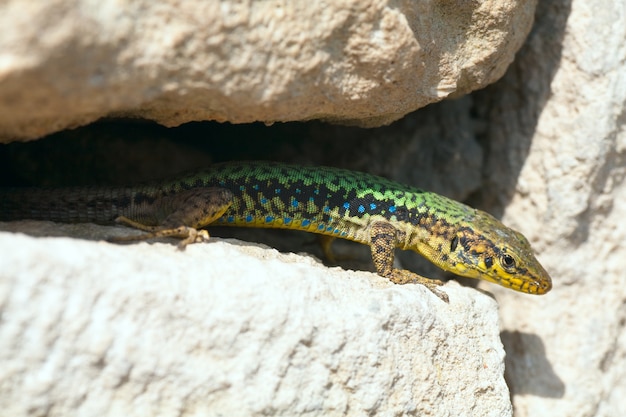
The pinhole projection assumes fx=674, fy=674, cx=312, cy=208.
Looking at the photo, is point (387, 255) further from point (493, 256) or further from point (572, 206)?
point (572, 206)

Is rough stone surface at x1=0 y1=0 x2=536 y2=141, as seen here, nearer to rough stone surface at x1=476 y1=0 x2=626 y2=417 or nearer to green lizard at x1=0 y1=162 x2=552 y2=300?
green lizard at x1=0 y1=162 x2=552 y2=300

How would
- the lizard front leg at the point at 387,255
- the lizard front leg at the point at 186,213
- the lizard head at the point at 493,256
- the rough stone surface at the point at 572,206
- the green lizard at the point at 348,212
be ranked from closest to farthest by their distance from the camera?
1. the lizard front leg at the point at 186,213
2. the green lizard at the point at 348,212
3. the lizard front leg at the point at 387,255
4. the lizard head at the point at 493,256
5. the rough stone surface at the point at 572,206

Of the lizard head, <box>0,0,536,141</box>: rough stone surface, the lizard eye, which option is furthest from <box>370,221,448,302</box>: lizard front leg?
<box>0,0,536,141</box>: rough stone surface

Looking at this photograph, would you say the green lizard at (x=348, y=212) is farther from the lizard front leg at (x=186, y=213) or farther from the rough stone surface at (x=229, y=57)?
the rough stone surface at (x=229, y=57)

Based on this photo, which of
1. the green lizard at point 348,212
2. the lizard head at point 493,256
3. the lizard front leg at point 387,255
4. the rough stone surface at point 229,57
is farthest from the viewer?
the lizard head at point 493,256

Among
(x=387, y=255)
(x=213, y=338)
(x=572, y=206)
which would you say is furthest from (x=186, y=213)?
(x=572, y=206)

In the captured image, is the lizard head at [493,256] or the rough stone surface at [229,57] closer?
the rough stone surface at [229,57]

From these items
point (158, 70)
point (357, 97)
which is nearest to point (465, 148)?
point (357, 97)

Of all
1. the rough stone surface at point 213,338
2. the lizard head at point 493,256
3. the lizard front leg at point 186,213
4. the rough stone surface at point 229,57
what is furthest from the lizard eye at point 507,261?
the lizard front leg at point 186,213
